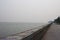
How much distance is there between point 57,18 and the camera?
2787 millimetres

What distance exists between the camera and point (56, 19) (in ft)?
8.82

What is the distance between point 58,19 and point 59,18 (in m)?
0.07

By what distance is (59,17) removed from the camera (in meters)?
2.79

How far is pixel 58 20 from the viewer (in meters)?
2.68

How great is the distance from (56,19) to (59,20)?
0.20 ft

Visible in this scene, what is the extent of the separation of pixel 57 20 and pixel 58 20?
24mm

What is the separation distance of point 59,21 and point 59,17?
0.14 meters

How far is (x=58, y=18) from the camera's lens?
277 centimetres

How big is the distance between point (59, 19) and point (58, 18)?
59 mm

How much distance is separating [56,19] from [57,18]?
108 millimetres

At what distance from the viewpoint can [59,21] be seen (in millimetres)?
2686

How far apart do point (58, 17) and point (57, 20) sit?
0.14 metres

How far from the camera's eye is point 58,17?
9.14ft
